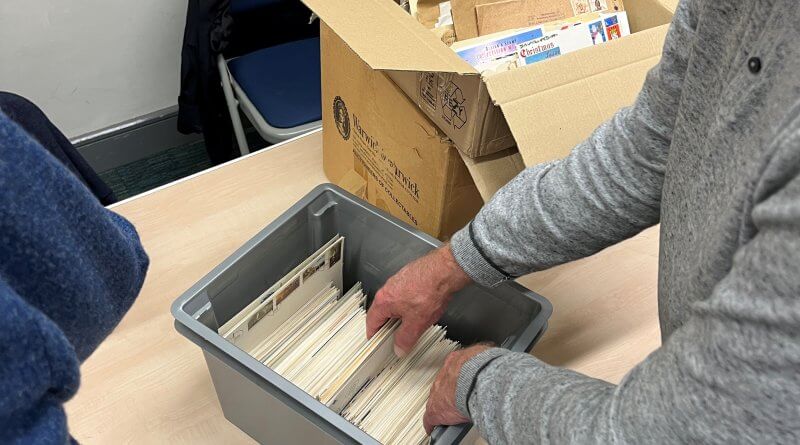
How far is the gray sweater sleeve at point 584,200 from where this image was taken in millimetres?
730

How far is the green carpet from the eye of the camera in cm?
227

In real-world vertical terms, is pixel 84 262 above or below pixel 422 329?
above

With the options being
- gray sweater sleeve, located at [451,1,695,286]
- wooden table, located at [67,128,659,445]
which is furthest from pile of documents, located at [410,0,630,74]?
wooden table, located at [67,128,659,445]

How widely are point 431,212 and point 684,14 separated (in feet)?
1.49

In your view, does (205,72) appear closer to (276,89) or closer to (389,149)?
(276,89)

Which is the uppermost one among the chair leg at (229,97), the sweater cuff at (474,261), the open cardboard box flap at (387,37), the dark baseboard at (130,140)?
the open cardboard box flap at (387,37)

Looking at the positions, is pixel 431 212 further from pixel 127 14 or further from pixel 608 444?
pixel 127 14

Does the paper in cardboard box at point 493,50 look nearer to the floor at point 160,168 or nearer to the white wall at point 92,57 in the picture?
the white wall at point 92,57

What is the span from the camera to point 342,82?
1.06 m

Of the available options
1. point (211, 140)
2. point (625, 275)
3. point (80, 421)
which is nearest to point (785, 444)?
point (625, 275)

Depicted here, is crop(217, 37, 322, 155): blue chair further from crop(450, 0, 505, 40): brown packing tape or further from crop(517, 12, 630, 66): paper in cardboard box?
crop(517, 12, 630, 66): paper in cardboard box

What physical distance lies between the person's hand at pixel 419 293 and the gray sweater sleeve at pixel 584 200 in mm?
28

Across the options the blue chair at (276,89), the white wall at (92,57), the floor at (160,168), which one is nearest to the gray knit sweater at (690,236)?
the blue chair at (276,89)

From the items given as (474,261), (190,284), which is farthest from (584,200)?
(190,284)
